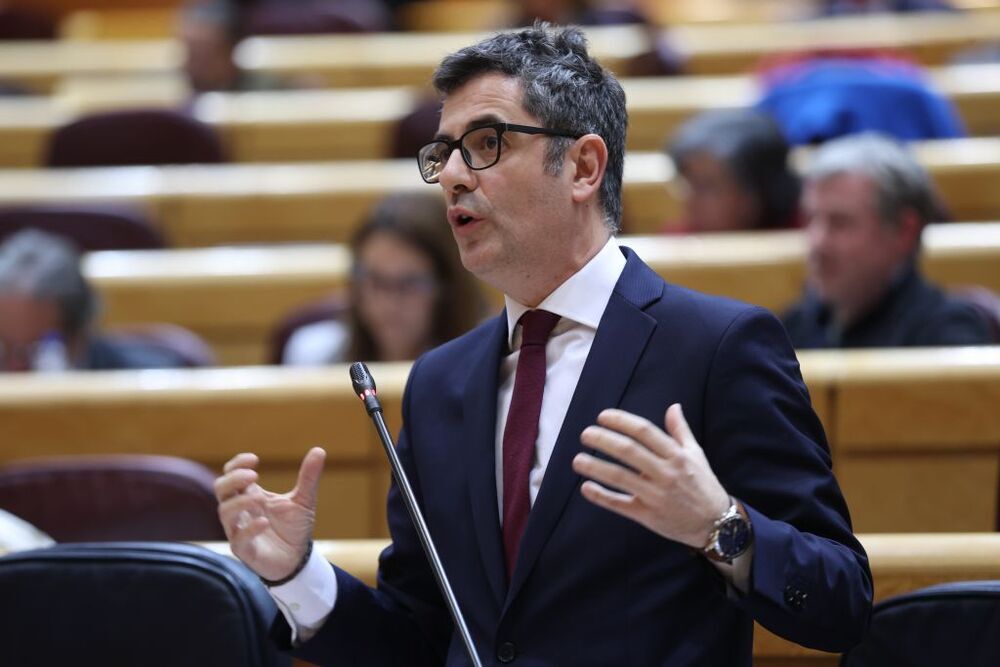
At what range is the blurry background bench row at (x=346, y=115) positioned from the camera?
135 inches

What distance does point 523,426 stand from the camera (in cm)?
95

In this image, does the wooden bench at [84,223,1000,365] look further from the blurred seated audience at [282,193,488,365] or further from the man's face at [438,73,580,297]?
the man's face at [438,73,580,297]

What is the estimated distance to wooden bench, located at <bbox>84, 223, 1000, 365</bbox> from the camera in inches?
88.9

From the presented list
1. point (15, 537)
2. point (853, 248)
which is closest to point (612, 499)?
point (15, 537)

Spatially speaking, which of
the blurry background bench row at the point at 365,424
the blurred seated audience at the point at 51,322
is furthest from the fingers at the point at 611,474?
the blurred seated audience at the point at 51,322

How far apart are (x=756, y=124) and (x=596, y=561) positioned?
1685 millimetres

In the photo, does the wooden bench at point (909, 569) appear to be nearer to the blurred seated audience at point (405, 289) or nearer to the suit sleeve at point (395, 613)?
the suit sleeve at point (395, 613)

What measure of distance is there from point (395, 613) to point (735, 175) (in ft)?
5.23

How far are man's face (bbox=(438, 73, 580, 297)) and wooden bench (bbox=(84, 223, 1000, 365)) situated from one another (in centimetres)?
132

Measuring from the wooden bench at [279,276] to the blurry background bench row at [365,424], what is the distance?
499 millimetres

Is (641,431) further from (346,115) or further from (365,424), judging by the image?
(346,115)

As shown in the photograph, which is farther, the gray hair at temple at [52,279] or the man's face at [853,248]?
the gray hair at temple at [52,279]

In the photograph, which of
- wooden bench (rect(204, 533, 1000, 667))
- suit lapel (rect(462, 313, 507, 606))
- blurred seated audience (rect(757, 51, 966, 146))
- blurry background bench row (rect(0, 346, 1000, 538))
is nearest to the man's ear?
suit lapel (rect(462, 313, 507, 606))

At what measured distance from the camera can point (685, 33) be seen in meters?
4.46
